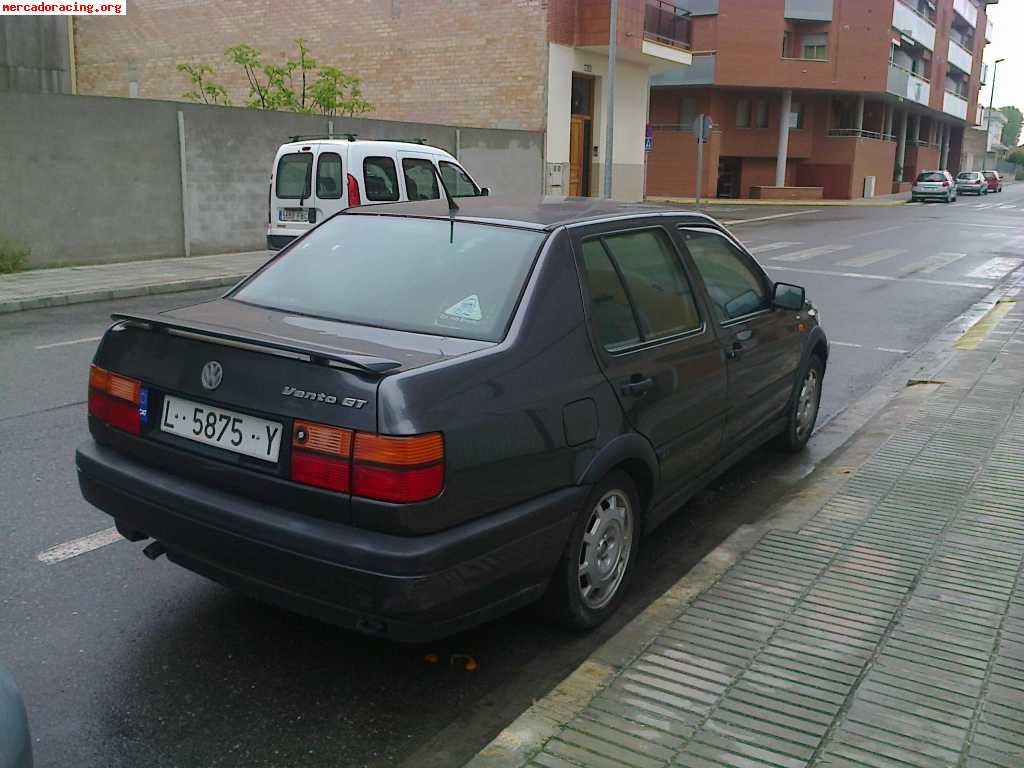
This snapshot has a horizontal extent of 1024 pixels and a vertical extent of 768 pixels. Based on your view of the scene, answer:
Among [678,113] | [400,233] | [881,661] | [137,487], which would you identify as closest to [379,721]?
[137,487]

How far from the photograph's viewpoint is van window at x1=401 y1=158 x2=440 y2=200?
1409 cm

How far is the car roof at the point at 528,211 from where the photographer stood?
Result: 4.05 metres

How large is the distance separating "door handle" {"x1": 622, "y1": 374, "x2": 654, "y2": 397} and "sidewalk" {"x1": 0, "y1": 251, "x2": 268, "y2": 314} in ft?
31.9

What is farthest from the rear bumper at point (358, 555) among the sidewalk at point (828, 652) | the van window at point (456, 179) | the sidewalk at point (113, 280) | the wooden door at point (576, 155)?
the wooden door at point (576, 155)

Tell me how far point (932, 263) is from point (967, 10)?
220 feet

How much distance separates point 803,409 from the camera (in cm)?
622

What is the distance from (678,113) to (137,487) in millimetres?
48957

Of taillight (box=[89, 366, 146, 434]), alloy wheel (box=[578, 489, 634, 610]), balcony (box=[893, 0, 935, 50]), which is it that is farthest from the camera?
balcony (box=[893, 0, 935, 50])

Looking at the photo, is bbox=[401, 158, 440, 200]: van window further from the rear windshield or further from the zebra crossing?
the rear windshield

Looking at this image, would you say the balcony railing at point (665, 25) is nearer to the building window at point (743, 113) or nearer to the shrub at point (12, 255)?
the building window at point (743, 113)

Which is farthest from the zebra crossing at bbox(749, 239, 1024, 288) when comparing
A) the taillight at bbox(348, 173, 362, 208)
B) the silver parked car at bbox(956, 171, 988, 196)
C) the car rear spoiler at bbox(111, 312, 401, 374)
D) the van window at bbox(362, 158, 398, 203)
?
the silver parked car at bbox(956, 171, 988, 196)

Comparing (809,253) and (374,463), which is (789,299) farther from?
(809,253)

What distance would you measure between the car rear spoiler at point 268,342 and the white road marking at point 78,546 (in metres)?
1.19

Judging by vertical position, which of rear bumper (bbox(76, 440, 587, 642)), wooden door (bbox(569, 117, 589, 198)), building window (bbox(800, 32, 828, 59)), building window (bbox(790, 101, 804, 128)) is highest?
building window (bbox(800, 32, 828, 59))
